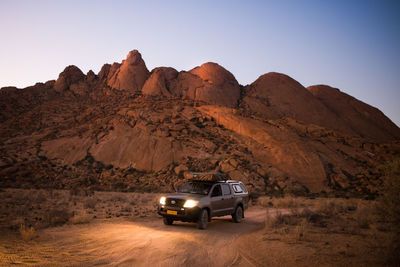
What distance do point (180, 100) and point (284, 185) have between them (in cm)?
2669

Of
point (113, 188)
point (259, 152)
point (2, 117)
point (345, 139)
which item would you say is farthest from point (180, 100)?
point (2, 117)

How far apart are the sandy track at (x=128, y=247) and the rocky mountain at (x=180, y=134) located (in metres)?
19.9

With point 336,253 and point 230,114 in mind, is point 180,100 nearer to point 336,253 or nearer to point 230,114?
point 230,114

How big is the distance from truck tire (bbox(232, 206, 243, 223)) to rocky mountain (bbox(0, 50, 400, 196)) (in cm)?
1606

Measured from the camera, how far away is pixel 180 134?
4006 centimetres

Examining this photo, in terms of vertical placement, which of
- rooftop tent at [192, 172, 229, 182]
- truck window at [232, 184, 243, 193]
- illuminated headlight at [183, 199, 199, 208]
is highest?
rooftop tent at [192, 172, 229, 182]

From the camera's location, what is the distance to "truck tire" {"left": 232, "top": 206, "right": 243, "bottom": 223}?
13.6m

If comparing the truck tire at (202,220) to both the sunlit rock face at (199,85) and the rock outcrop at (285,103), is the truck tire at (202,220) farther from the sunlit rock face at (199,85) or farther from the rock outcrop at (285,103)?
the sunlit rock face at (199,85)

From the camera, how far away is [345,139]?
4297 centimetres

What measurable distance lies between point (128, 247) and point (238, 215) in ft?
22.6

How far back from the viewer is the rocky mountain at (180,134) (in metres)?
33.5

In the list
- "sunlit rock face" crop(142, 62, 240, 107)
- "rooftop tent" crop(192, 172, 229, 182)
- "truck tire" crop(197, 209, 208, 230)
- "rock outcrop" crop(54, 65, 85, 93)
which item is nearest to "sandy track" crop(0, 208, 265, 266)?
"truck tire" crop(197, 209, 208, 230)

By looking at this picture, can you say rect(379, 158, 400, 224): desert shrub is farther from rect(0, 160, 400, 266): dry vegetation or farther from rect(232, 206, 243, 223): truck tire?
rect(232, 206, 243, 223): truck tire

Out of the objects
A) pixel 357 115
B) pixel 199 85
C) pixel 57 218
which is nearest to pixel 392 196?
pixel 57 218
